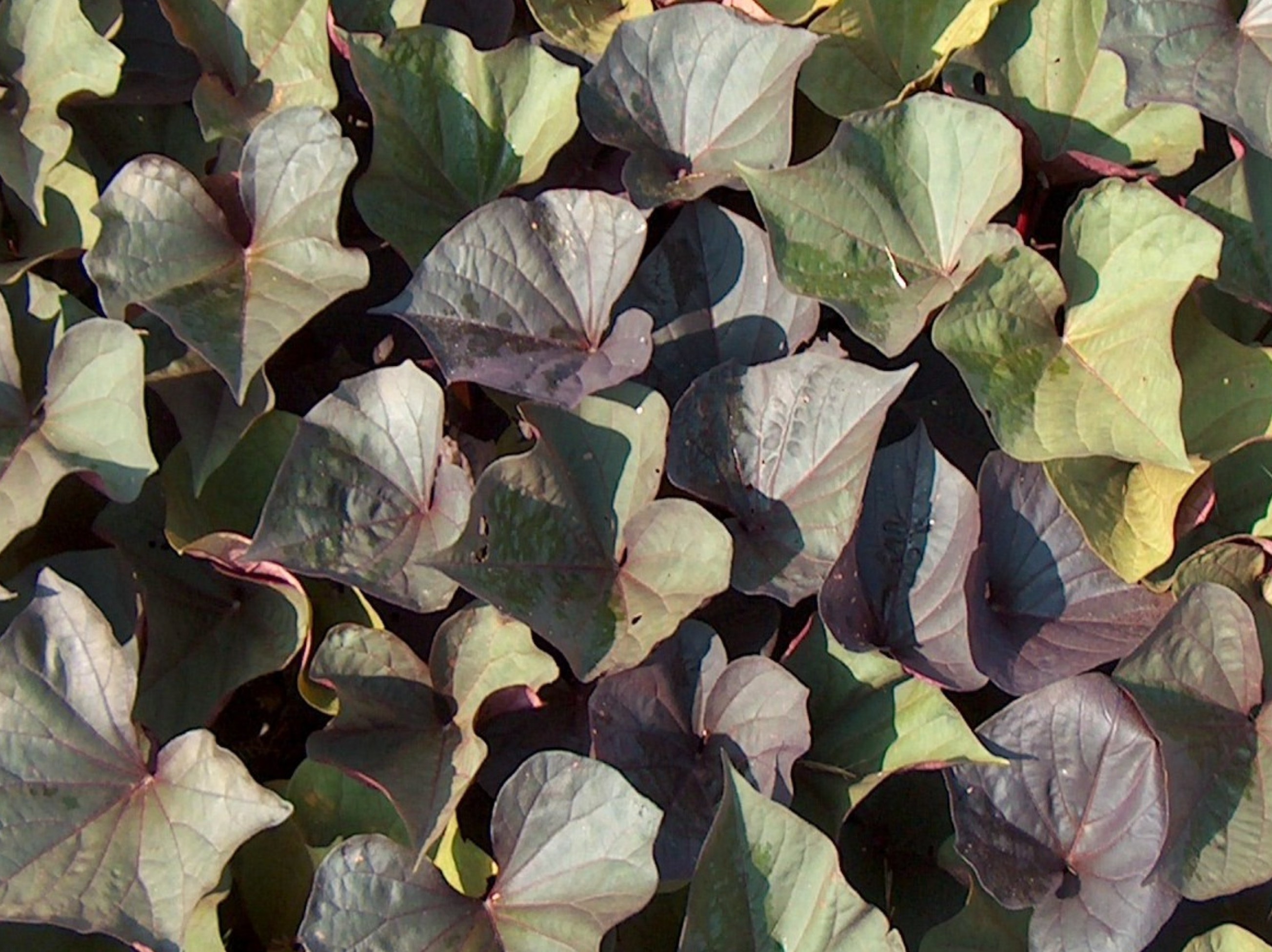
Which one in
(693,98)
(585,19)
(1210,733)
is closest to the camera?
(1210,733)

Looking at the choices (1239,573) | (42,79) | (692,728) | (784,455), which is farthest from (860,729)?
(42,79)

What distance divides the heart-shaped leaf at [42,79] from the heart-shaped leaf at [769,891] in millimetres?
938

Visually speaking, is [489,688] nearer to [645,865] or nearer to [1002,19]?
[645,865]

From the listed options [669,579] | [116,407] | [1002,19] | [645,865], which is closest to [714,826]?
[645,865]

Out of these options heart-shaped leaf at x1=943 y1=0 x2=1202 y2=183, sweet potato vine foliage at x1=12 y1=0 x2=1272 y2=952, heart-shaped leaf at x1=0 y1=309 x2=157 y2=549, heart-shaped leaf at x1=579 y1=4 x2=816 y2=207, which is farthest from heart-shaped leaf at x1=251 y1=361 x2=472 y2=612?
heart-shaped leaf at x1=943 y1=0 x2=1202 y2=183

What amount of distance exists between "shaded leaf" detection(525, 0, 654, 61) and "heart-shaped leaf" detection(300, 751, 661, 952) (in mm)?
766

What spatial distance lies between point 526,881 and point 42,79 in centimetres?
96

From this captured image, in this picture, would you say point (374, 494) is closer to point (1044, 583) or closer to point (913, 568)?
point (913, 568)

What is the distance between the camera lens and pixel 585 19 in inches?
52.9

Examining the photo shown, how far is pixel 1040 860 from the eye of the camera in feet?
3.46

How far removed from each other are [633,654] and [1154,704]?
43 cm

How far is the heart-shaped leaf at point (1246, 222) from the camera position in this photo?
1.15 meters

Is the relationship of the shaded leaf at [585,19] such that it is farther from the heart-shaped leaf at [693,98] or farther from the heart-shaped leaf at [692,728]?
the heart-shaped leaf at [692,728]

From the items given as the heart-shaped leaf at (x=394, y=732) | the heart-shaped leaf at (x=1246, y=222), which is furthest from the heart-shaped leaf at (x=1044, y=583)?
the heart-shaped leaf at (x=394, y=732)
